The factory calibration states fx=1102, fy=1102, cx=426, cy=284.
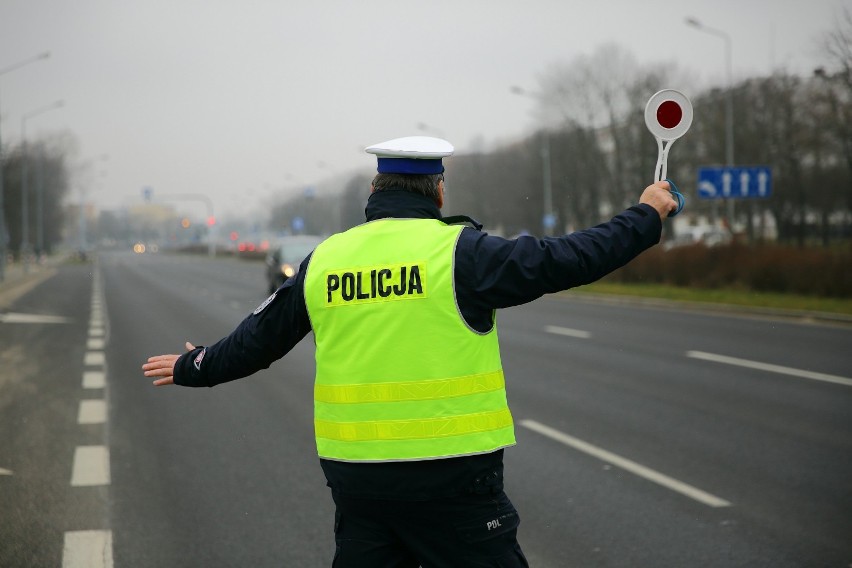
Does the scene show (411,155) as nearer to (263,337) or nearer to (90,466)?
(263,337)

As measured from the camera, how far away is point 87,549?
5.53m

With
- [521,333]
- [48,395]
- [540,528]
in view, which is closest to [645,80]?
[521,333]

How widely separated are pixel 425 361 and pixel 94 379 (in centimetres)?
1030

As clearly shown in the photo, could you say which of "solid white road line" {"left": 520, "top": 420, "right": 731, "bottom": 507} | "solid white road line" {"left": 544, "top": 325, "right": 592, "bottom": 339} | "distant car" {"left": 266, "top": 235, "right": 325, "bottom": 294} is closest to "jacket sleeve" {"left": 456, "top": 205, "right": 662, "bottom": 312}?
"solid white road line" {"left": 520, "top": 420, "right": 731, "bottom": 507}

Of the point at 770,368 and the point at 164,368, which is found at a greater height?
the point at 164,368

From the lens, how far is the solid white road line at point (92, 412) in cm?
959

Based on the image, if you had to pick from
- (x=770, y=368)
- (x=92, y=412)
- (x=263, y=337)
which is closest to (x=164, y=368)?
(x=263, y=337)

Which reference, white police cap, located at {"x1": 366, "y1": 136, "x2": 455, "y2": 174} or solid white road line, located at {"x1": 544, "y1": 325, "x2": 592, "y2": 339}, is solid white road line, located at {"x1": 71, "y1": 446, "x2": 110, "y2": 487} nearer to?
white police cap, located at {"x1": 366, "y1": 136, "x2": 455, "y2": 174}

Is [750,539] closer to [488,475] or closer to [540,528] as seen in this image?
[540,528]

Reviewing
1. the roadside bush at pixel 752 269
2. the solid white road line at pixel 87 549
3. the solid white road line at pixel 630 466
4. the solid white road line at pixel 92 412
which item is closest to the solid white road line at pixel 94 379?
the solid white road line at pixel 92 412

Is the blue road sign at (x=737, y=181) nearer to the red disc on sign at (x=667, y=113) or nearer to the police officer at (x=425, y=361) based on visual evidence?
the red disc on sign at (x=667, y=113)

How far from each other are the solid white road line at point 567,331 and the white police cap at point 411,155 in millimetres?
14306

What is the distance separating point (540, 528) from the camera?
586 cm

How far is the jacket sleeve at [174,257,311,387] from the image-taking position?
126 inches
